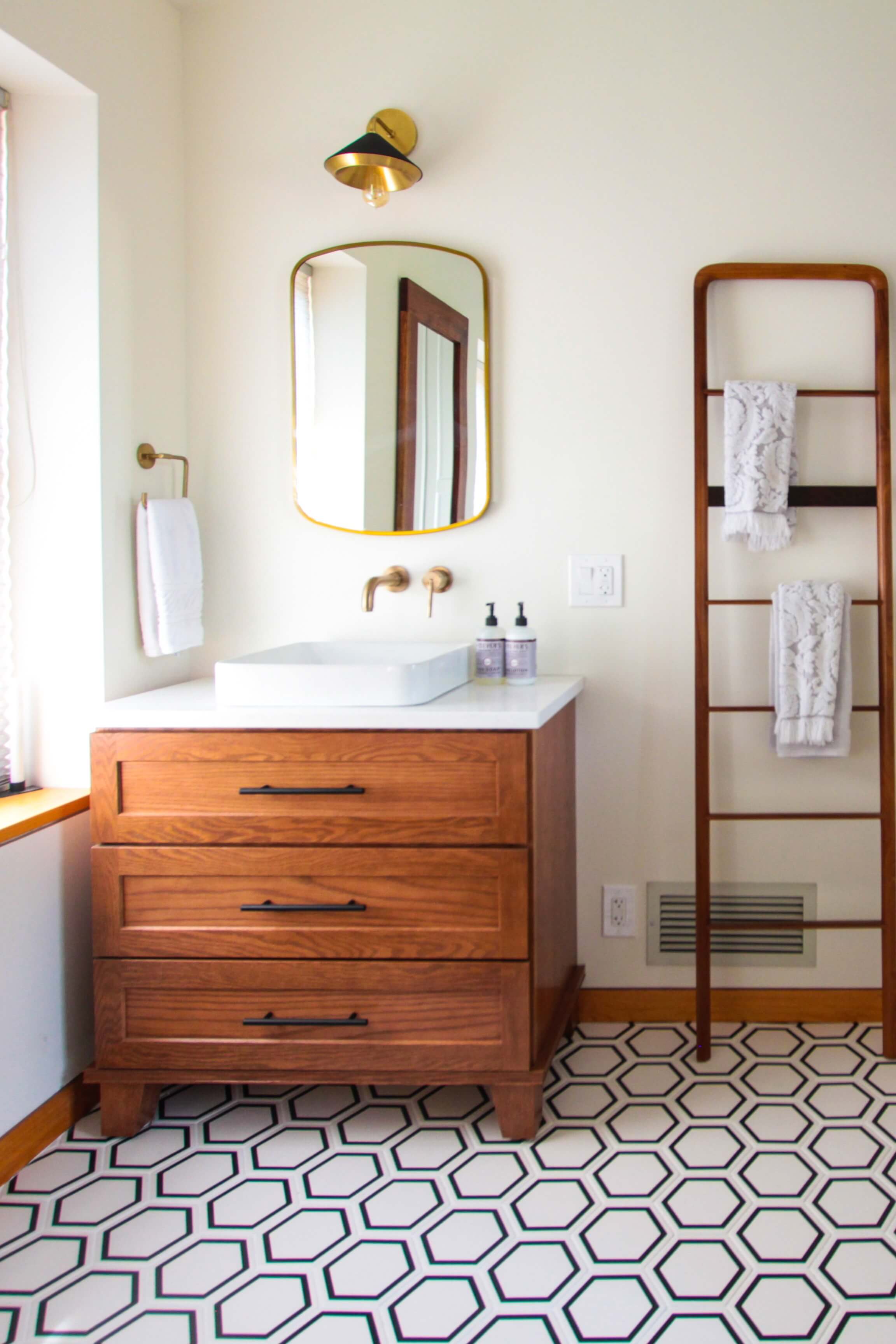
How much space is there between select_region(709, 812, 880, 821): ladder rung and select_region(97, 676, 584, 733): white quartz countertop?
→ 0.60m

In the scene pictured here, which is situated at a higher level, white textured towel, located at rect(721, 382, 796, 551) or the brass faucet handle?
white textured towel, located at rect(721, 382, 796, 551)

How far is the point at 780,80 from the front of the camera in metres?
2.28

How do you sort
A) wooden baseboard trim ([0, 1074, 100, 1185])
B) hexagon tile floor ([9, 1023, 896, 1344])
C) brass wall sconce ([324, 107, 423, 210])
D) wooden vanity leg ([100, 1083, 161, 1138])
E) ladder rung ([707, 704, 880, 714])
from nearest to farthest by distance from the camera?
hexagon tile floor ([9, 1023, 896, 1344]) → wooden baseboard trim ([0, 1074, 100, 1185]) → wooden vanity leg ([100, 1083, 161, 1138]) → brass wall sconce ([324, 107, 423, 210]) → ladder rung ([707, 704, 880, 714])

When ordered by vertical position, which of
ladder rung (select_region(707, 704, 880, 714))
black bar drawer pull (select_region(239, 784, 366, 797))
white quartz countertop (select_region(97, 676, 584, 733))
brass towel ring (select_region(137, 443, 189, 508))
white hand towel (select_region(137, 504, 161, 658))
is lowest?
black bar drawer pull (select_region(239, 784, 366, 797))

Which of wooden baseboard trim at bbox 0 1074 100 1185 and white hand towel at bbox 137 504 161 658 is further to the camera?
white hand towel at bbox 137 504 161 658

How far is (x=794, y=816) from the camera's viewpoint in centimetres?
231

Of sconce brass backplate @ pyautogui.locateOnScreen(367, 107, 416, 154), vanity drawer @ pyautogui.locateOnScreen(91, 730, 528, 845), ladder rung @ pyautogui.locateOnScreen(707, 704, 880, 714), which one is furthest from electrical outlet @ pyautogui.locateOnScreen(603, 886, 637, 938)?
sconce brass backplate @ pyautogui.locateOnScreen(367, 107, 416, 154)

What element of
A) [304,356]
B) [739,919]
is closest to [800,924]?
[739,919]

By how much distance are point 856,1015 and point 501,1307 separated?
1286mm

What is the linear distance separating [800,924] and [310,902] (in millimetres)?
1102

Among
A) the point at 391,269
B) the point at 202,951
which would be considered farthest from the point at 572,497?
the point at 202,951

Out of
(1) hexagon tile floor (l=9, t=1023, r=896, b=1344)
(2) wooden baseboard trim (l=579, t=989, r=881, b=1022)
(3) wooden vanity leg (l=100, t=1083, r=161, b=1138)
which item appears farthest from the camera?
(2) wooden baseboard trim (l=579, t=989, r=881, b=1022)

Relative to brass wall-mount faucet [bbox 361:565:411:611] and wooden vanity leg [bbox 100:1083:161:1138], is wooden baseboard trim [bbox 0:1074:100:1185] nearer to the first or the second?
wooden vanity leg [bbox 100:1083:161:1138]

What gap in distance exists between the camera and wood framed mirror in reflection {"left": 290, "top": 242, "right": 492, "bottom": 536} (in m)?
2.36
